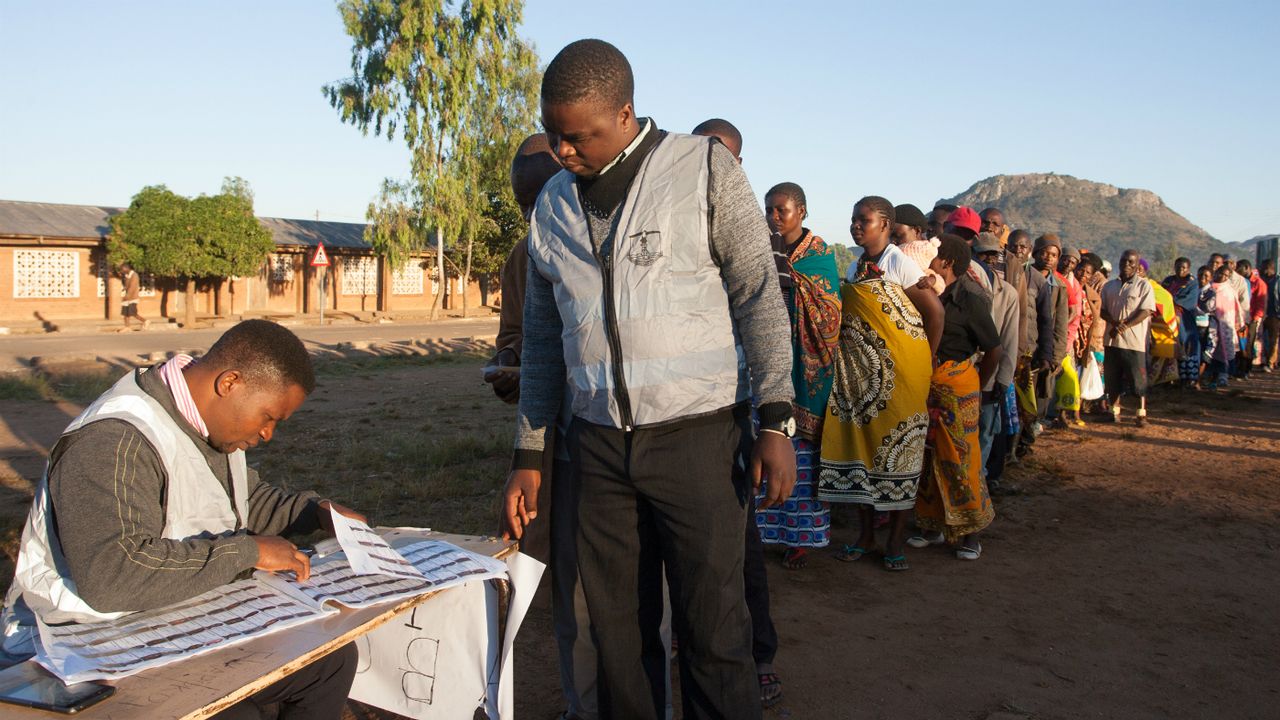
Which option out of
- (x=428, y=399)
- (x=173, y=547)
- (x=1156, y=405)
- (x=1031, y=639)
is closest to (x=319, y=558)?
(x=173, y=547)

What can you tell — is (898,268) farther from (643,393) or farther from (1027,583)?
(643,393)

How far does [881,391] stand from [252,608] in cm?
338

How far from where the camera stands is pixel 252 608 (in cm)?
216

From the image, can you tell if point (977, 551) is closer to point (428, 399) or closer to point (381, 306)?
point (428, 399)

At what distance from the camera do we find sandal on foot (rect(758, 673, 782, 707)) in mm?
3447

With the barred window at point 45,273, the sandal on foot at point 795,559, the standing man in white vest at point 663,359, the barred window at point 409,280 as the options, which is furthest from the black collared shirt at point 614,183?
the barred window at point 409,280

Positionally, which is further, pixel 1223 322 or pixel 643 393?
pixel 1223 322

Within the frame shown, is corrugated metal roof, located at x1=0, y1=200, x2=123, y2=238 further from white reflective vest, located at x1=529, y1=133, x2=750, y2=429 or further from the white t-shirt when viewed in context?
white reflective vest, located at x1=529, y1=133, x2=750, y2=429

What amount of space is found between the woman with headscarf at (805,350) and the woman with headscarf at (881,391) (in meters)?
0.09

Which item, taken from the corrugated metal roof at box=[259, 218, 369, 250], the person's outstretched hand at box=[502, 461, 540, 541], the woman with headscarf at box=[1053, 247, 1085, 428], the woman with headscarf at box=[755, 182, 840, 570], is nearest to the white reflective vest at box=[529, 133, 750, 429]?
the person's outstretched hand at box=[502, 461, 540, 541]

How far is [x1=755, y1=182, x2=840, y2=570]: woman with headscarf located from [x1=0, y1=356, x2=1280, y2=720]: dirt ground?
259 mm

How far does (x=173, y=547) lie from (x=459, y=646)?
0.86 m

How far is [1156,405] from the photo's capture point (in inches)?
446

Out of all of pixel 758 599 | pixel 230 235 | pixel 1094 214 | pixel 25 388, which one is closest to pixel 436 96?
pixel 230 235
